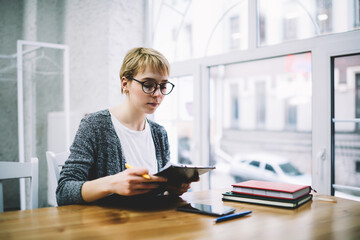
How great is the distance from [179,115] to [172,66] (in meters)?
0.54

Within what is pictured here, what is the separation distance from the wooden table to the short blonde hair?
0.61 m

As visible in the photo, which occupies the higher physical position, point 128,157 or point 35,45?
point 35,45

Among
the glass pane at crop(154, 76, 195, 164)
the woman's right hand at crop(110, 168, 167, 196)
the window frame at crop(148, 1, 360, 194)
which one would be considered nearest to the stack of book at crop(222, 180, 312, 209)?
the woman's right hand at crop(110, 168, 167, 196)

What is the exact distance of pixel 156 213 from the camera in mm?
993

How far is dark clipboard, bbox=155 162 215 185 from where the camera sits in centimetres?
95

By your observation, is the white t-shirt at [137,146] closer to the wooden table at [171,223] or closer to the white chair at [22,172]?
the wooden table at [171,223]

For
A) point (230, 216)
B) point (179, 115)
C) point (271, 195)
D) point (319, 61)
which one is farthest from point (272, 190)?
point (179, 115)

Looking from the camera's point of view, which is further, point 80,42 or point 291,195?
point 80,42

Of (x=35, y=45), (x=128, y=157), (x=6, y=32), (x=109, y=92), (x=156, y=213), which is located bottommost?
(x=156, y=213)

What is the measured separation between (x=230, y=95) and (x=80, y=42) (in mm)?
20703

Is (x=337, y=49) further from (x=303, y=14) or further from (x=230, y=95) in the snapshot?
(x=230, y=95)

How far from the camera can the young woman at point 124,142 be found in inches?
43.2

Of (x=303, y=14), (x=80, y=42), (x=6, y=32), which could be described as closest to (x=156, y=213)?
(x=303, y=14)

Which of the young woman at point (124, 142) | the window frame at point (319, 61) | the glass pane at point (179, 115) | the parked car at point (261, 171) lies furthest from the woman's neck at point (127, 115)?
the parked car at point (261, 171)
